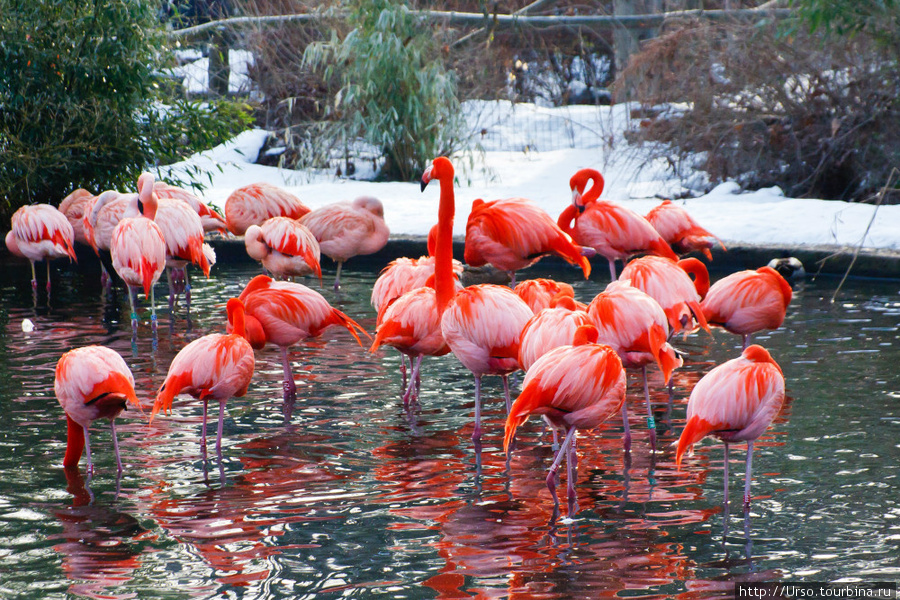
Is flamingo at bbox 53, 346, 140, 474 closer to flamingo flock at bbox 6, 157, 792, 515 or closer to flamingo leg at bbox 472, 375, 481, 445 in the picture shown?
flamingo flock at bbox 6, 157, 792, 515

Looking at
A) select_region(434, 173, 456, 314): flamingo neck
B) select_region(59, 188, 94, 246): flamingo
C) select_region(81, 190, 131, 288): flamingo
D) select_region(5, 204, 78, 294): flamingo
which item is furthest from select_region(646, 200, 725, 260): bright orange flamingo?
select_region(59, 188, 94, 246): flamingo

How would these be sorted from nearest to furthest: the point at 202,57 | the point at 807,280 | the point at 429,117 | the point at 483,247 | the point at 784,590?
1. the point at 784,590
2. the point at 483,247
3. the point at 807,280
4. the point at 429,117
5. the point at 202,57

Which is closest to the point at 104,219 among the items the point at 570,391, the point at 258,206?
the point at 258,206

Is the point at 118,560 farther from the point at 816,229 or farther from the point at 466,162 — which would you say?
Answer: the point at 466,162

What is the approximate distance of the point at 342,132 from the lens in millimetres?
12977

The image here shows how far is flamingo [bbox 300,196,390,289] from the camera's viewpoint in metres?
7.60

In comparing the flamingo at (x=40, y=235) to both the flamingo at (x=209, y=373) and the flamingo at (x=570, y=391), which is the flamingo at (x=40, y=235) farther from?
the flamingo at (x=570, y=391)

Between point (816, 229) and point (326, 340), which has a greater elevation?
point (816, 229)

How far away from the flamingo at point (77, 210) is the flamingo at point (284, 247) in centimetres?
223

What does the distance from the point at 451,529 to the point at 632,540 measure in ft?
2.07

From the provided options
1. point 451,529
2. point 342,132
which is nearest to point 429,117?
point 342,132

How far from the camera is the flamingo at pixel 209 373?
4.05 metres

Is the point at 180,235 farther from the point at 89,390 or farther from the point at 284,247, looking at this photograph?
the point at 89,390

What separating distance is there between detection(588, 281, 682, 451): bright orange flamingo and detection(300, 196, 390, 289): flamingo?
12.2ft
